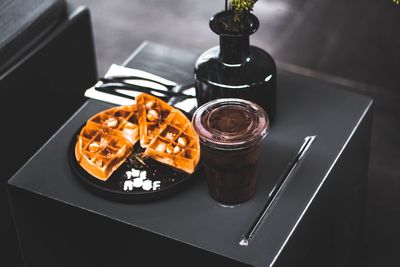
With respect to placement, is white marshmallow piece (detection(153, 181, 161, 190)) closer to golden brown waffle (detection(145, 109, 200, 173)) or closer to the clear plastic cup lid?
golden brown waffle (detection(145, 109, 200, 173))

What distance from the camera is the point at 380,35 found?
2.77 meters

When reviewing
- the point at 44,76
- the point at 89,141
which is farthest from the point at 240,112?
the point at 44,76

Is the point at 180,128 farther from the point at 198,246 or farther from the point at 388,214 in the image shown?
the point at 388,214

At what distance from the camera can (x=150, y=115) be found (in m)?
1.47

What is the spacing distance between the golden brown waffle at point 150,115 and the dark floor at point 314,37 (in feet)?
3.01

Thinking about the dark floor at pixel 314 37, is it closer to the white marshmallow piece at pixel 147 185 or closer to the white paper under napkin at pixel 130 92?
the white paper under napkin at pixel 130 92

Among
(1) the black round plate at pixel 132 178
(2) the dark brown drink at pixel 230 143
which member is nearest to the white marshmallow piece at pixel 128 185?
(1) the black round plate at pixel 132 178

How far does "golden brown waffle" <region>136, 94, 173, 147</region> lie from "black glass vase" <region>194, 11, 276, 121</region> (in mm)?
82

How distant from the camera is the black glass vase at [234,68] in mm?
1380

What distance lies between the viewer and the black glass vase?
1.38 metres

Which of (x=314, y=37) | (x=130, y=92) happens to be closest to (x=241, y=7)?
(x=130, y=92)

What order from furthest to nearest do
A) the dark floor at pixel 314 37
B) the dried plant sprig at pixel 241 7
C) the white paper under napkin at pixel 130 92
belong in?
1. the dark floor at pixel 314 37
2. the white paper under napkin at pixel 130 92
3. the dried plant sprig at pixel 241 7

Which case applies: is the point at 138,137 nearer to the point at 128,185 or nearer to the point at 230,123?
the point at 128,185

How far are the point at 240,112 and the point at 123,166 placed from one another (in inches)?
10.7
